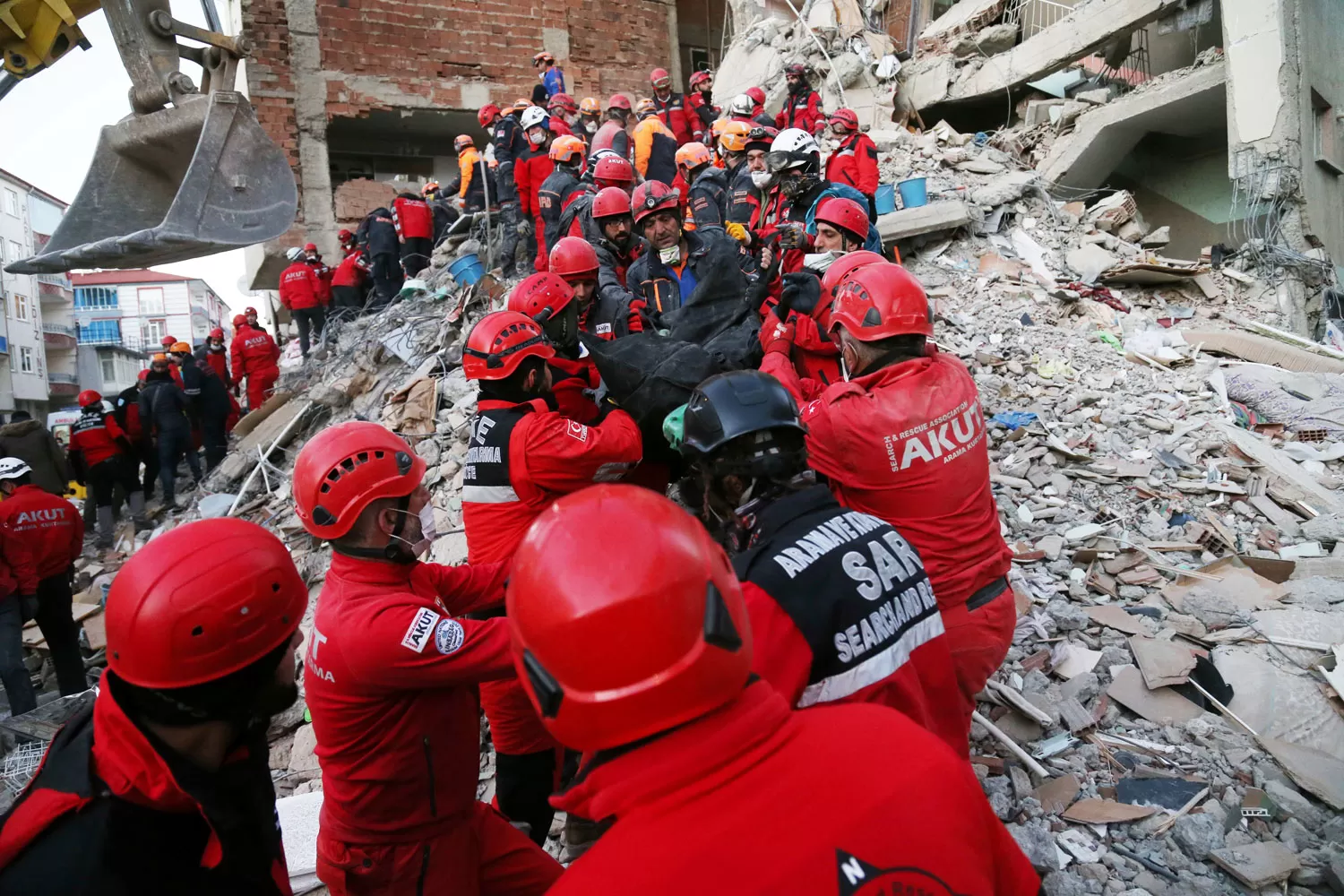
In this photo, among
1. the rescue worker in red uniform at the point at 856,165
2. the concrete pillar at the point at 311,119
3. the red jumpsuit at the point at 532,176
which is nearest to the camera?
the rescue worker in red uniform at the point at 856,165

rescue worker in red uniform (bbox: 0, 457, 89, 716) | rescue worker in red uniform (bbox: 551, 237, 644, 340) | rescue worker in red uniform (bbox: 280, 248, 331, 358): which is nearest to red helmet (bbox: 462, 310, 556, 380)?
rescue worker in red uniform (bbox: 551, 237, 644, 340)

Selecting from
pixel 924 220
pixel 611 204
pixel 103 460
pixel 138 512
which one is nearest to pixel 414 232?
pixel 103 460

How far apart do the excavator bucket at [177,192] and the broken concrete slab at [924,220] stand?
677 cm

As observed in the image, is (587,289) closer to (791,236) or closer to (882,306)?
(791,236)

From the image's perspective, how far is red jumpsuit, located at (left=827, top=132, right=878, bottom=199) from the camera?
25.2ft

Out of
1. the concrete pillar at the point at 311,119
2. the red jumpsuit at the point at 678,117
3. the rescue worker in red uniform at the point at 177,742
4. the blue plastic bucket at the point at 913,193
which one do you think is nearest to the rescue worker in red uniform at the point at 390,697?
the rescue worker in red uniform at the point at 177,742

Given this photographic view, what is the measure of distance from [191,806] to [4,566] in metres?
5.83

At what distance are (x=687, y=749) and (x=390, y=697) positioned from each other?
1.43 m

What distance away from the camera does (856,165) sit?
780cm

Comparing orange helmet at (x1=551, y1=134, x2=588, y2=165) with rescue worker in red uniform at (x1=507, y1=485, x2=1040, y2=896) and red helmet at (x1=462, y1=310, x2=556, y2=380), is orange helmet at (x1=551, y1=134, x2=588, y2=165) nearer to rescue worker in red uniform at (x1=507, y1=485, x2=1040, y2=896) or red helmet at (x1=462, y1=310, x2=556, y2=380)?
red helmet at (x1=462, y1=310, x2=556, y2=380)

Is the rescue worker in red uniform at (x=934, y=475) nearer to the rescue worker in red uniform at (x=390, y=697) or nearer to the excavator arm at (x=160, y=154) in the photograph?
the rescue worker in red uniform at (x=390, y=697)

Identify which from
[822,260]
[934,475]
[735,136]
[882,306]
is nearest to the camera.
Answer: [934,475]

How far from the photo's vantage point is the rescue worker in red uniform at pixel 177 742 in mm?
1410

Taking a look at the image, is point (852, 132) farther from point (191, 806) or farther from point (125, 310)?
point (125, 310)
